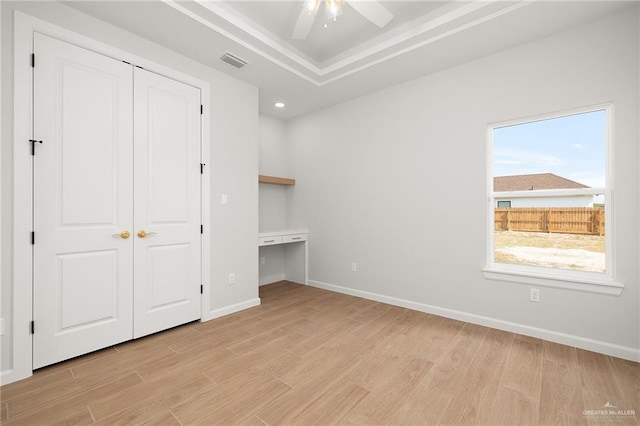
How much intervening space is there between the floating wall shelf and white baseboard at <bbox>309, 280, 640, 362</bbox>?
2.05m

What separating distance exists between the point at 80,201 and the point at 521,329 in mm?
4040

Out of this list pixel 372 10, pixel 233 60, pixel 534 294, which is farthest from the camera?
pixel 233 60

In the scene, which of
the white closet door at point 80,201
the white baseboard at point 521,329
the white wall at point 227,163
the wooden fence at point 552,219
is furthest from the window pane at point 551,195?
the white closet door at point 80,201

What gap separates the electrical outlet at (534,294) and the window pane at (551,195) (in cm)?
28

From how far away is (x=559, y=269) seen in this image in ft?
8.59

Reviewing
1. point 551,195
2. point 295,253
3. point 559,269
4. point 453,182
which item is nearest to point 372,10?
point 453,182

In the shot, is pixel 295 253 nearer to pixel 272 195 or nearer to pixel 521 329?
pixel 272 195

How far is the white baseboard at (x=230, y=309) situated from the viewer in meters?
3.07

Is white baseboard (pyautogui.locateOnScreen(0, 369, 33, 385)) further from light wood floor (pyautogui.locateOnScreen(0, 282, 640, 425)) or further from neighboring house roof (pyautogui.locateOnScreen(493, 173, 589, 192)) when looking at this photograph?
neighboring house roof (pyautogui.locateOnScreen(493, 173, 589, 192))

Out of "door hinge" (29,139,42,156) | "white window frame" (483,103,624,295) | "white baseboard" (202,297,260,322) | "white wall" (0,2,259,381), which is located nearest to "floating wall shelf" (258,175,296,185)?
"white wall" (0,2,259,381)

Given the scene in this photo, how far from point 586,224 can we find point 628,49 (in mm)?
1426

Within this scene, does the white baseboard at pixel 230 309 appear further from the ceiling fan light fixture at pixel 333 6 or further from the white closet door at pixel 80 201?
the ceiling fan light fixture at pixel 333 6

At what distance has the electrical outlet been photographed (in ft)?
8.53

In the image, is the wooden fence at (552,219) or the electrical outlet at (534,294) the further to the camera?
the electrical outlet at (534,294)
